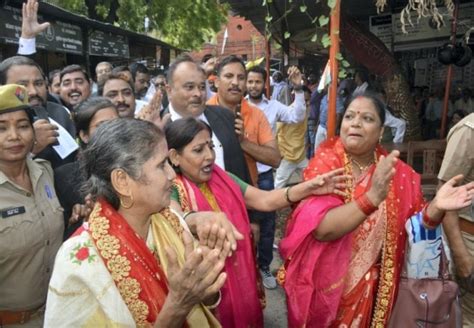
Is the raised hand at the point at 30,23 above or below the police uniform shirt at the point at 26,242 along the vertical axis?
above

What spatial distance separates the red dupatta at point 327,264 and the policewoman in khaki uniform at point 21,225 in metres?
1.14

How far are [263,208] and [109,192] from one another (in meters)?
0.95

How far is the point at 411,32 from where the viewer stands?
727cm

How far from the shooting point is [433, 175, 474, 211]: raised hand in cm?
185

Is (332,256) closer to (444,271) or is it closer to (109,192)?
(444,271)

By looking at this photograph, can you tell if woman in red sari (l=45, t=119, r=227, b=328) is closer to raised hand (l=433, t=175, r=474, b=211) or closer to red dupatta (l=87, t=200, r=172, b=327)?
red dupatta (l=87, t=200, r=172, b=327)

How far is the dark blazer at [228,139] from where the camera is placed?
2604 millimetres

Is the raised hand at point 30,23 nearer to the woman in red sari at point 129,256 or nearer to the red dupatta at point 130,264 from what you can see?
the woman in red sari at point 129,256

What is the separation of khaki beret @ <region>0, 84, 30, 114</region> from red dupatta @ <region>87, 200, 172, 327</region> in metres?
0.73

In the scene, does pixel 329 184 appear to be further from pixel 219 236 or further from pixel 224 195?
pixel 219 236

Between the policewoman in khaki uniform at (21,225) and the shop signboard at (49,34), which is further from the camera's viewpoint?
the shop signboard at (49,34)

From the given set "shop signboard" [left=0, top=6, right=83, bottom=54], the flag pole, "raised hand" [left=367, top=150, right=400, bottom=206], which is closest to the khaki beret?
"raised hand" [left=367, top=150, right=400, bottom=206]

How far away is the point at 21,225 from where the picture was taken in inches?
71.8

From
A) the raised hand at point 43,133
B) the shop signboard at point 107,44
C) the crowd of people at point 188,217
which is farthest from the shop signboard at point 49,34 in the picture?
the raised hand at point 43,133
